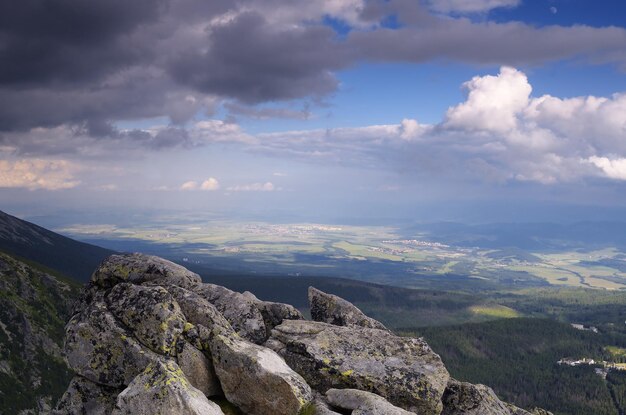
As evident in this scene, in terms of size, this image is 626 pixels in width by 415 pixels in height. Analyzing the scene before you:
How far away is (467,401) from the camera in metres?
32.0

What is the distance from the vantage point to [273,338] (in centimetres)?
3250

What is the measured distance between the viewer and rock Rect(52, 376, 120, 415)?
1102 inches

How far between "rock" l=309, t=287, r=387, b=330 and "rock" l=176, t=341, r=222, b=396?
15.6 meters

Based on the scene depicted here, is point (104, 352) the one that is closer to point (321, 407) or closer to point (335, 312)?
point (321, 407)

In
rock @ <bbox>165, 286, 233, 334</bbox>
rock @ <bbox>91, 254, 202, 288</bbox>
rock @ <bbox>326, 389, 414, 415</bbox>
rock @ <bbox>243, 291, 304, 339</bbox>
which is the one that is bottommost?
rock @ <bbox>326, 389, 414, 415</bbox>

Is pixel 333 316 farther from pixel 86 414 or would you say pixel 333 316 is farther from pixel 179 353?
pixel 86 414

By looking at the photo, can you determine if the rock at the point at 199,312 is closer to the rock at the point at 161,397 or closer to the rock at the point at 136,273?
the rock at the point at 136,273

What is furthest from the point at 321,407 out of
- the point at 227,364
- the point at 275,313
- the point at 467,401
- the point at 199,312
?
the point at 275,313

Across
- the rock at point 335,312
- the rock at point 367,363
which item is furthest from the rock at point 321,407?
the rock at point 335,312

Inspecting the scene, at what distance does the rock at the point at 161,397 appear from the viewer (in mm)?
21234

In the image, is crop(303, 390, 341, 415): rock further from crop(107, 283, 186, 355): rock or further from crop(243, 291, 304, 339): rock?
crop(243, 291, 304, 339): rock

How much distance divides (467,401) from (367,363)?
8.11m

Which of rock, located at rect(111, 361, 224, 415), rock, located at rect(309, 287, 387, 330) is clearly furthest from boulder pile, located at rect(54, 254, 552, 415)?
rock, located at rect(309, 287, 387, 330)

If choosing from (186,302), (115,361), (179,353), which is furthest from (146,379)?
(186,302)
